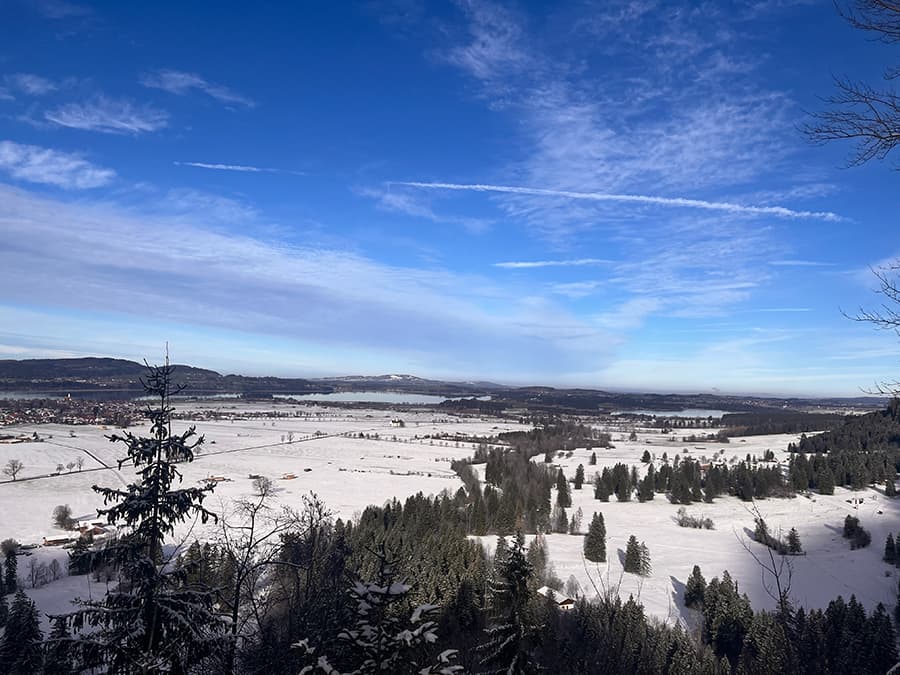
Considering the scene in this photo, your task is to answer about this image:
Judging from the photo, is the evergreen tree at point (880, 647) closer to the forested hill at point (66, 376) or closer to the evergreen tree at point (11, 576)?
the evergreen tree at point (11, 576)

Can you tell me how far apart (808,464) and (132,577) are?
89931mm

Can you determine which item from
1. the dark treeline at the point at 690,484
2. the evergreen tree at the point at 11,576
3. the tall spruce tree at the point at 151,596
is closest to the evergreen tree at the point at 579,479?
the dark treeline at the point at 690,484

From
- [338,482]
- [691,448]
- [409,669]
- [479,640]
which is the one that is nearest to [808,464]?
[691,448]

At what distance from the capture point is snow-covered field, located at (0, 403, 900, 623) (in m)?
38.1

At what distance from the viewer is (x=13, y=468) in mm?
58594

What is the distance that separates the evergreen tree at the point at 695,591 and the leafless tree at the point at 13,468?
6537 cm

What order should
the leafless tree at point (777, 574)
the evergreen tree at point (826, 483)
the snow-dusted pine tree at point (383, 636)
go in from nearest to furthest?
the leafless tree at point (777, 574)
the snow-dusted pine tree at point (383, 636)
the evergreen tree at point (826, 483)

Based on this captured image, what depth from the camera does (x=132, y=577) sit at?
6.57 m

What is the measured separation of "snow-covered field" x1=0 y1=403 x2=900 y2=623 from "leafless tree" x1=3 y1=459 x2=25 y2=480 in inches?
34.4

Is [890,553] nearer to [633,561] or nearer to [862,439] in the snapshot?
[633,561]

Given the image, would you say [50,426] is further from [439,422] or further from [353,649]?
[353,649]

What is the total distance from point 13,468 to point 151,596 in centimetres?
6942

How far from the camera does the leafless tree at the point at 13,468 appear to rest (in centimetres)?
5730

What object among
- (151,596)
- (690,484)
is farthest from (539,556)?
(690,484)
